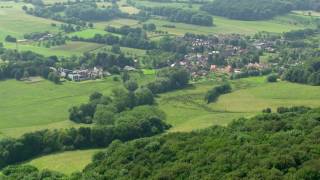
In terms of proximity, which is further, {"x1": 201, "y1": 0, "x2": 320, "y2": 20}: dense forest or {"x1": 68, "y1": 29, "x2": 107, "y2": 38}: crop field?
{"x1": 201, "y1": 0, "x2": 320, "y2": 20}: dense forest

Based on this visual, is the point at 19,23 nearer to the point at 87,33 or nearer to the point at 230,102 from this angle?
the point at 87,33

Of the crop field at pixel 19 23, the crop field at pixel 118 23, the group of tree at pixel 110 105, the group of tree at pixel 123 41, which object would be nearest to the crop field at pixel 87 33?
the group of tree at pixel 123 41

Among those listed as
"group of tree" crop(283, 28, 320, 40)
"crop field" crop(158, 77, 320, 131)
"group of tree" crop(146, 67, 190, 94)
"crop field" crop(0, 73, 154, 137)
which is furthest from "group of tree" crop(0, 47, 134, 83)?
"group of tree" crop(283, 28, 320, 40)

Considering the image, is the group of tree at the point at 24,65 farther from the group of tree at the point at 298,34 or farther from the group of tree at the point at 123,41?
the group of tree at the point at 298,34

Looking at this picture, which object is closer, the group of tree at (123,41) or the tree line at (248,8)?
the group of tree at (123,41)

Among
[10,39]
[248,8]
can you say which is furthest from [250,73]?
[248,8]

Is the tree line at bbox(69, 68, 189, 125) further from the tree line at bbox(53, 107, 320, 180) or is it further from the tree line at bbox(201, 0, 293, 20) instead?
the tree line at bbox(201, 0, 293, 20)
